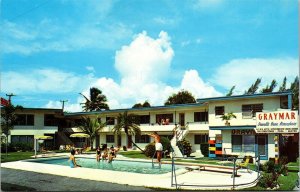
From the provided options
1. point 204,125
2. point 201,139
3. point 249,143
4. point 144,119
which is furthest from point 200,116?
point 249,143

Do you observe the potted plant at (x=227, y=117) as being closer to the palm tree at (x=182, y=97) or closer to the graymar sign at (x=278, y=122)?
the graymar sign at (x=278, y=122)

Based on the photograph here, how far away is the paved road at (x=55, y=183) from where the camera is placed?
14.7m

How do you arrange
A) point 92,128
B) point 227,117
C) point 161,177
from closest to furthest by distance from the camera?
point 161,177
point 227,117
point 92,128

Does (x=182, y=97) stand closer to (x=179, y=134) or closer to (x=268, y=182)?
(x=179, y=134)

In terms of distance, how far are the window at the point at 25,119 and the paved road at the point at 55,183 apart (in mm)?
26870

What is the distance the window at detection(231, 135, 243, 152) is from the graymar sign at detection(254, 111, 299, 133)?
9.66 meters

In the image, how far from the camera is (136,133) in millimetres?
41125

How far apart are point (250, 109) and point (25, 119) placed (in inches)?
1107

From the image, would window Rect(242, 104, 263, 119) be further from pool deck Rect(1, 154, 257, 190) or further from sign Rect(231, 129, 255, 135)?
pool deck Rect(1, 154, 257, 190)

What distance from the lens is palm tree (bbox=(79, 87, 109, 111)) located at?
214ft

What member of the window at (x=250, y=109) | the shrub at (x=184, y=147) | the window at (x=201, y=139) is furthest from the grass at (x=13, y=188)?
the window at (x=201, y=139)

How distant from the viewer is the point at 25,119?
46.4m

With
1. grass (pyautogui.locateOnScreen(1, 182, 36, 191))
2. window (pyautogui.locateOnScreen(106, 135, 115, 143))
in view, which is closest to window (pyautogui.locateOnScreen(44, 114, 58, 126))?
window (pyautogui.locateOnScreen(106, 135, 115, 143))

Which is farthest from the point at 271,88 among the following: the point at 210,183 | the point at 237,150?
the point at 210,183
